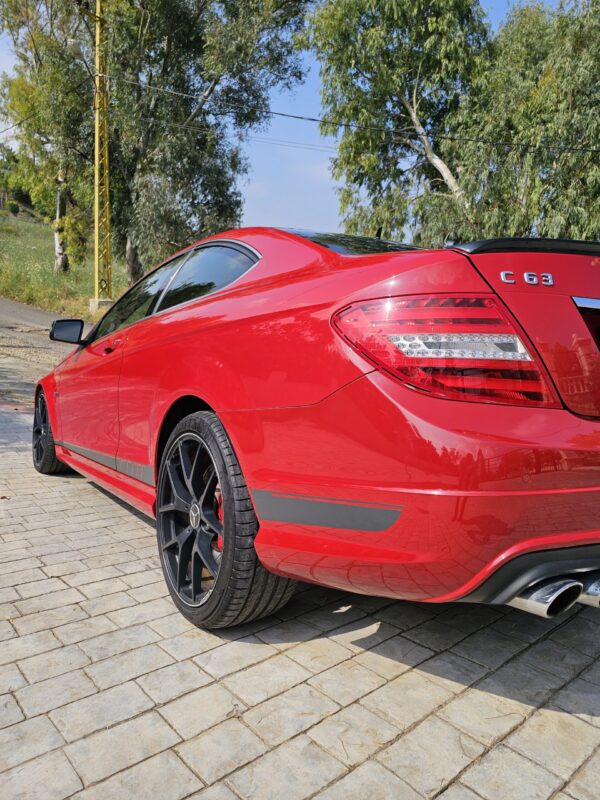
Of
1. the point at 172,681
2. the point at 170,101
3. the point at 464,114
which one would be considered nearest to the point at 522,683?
the point at 172,681

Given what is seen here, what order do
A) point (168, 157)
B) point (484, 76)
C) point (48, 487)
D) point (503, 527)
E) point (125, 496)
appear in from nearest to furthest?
point (503, 527) → point (125, 496) → point (48, 487) → point (484, 76) → point (168, 157)

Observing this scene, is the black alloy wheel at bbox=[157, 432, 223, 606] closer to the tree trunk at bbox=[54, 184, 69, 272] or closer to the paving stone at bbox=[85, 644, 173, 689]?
the paving stone at bbox=[85, 644, 173, 689]

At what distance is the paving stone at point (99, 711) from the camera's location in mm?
1892

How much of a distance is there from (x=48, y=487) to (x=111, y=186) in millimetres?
24511

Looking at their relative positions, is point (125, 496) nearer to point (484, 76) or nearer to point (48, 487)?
point (48, 487)

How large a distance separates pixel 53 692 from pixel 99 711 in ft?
0.66

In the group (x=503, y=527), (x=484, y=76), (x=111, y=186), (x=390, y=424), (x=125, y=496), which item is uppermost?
(x=484, y=76)

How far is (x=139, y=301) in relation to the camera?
3654 mm

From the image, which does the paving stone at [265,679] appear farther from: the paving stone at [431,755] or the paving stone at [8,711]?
the paving stone at [8,711]

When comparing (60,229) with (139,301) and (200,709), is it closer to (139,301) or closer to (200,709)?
(139,301)

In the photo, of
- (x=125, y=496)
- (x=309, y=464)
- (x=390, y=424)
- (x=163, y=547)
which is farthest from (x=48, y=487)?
(x=390, y=424)

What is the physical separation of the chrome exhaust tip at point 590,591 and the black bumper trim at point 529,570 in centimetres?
6

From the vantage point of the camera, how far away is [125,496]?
3.36 m

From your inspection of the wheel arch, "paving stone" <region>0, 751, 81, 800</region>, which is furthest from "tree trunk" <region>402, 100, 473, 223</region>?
"paving stone" <region>0, 751, 81, 800</region>
